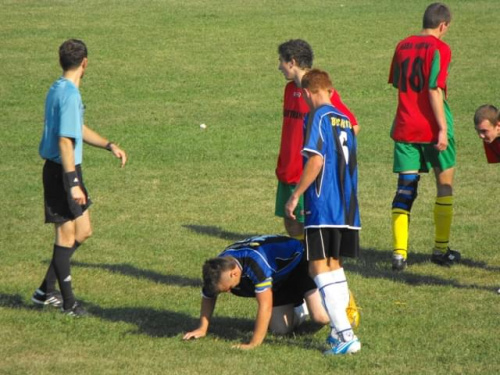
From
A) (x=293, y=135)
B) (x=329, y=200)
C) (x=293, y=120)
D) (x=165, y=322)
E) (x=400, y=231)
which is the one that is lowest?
(x=165, y=322)

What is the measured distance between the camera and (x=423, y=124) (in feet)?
30.8

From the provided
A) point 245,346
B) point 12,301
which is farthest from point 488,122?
point 12,301

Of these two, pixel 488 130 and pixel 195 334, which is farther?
pixel 488 130

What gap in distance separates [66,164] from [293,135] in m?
1.88

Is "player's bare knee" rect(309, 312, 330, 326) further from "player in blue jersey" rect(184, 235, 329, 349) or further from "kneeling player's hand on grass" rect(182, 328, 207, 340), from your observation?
"kneeling player's hand on grass" rect(182, 328, 207, 340)

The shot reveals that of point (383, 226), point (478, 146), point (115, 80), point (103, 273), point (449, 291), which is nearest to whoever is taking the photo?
point (449, 291)

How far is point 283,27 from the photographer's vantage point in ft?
84.9

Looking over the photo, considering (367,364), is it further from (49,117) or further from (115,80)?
(115,80)

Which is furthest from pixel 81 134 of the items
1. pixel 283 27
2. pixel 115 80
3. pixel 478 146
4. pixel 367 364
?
pixel 283 27

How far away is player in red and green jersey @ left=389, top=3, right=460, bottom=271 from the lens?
924cm

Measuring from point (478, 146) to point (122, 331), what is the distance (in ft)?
28.4

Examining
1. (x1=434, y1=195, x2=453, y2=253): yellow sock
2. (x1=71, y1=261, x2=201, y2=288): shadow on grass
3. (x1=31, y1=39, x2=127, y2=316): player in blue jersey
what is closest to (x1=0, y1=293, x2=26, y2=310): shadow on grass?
(x1=31, y1=39, x2=127, y2=316): player in blue jersey

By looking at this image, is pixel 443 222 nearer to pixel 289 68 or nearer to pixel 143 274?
pixel 289 68

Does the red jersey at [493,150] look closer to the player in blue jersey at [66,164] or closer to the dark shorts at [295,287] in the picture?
the dark shorts at [295,287]
